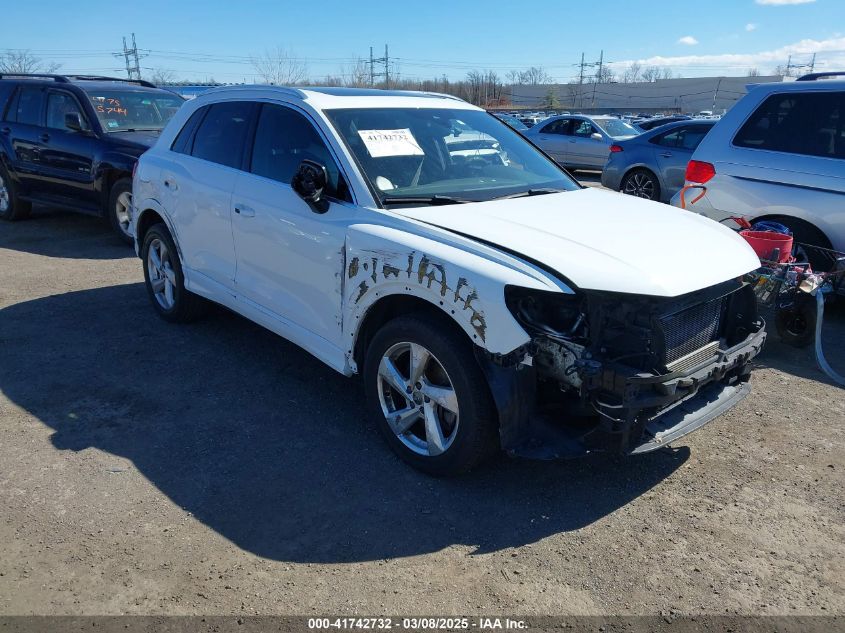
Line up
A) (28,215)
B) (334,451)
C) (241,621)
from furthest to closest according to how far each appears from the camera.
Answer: (28,215)
(334,451)
(241,621)

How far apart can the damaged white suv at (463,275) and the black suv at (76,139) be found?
4.20 m

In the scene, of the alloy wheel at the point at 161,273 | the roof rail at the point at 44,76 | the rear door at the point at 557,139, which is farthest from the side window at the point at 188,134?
the rear door at the point at 557,139

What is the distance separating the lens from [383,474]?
3604 millimetres

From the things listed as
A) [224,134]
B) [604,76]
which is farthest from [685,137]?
[604,76]

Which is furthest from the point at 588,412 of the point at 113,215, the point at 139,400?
the point at 113,215

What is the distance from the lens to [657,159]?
12266 mm

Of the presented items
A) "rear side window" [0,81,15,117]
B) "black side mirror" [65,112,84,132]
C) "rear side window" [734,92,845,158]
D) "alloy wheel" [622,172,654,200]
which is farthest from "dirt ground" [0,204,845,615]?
"alloy wheel" [622,172,654,200]

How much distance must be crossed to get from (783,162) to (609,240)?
355cm

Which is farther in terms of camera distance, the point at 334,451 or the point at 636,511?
the point at 334,451

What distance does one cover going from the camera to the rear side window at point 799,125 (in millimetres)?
5812

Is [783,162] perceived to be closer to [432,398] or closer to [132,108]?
[432,398]

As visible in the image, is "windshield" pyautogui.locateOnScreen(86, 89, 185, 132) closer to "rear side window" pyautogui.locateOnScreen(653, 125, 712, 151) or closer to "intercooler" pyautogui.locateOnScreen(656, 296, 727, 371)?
"intercooler" pyautogui.locateOnScreen(656, 296, 727, 371)

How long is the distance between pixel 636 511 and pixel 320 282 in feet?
6.81

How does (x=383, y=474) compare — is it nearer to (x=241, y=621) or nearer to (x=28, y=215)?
(x=241, y=621)
